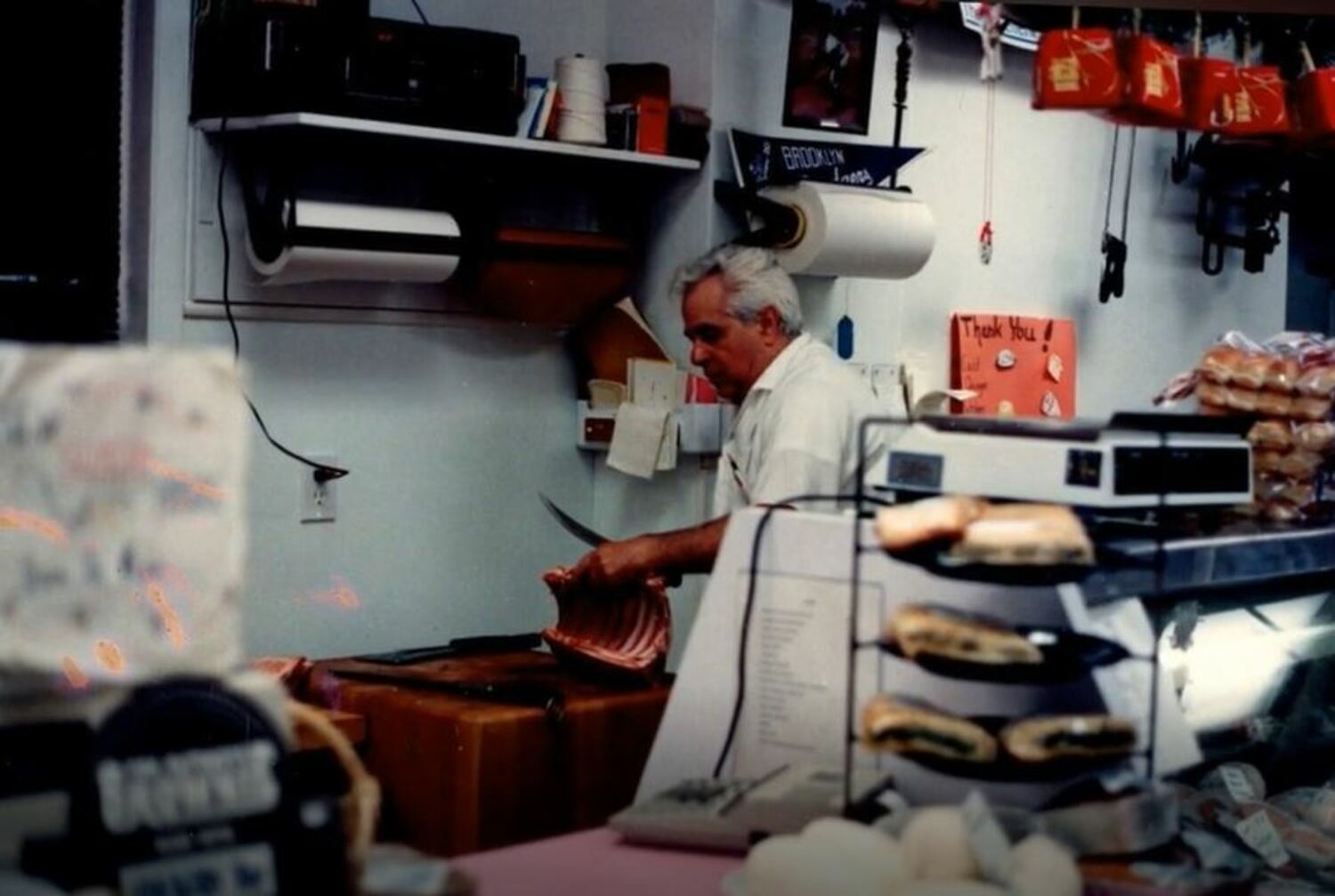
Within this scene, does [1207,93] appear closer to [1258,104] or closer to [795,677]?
[1258,104]

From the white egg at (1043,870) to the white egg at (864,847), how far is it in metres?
0.11

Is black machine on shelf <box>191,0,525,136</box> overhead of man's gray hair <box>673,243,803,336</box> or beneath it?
overhead

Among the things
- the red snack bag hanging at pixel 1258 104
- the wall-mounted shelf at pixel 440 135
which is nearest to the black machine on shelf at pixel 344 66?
the wall-mounted shelf at pixel 440 135

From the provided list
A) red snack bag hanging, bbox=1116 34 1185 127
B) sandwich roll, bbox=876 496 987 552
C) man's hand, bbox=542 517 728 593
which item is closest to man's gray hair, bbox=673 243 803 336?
man's hand, bbox=542 517 728 593

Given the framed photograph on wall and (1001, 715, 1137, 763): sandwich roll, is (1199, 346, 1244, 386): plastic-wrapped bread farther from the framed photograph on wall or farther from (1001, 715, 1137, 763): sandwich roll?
the framed photograph on wall

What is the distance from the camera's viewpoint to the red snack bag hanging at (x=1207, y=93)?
481cm

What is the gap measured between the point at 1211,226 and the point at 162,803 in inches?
206

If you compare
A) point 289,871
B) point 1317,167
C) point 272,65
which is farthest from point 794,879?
point 1317,167

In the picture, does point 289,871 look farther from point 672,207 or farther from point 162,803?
point 672,207

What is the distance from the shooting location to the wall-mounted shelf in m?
3.60

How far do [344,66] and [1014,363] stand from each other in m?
2.42

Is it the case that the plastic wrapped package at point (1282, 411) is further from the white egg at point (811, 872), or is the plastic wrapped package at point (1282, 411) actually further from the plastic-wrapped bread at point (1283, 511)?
the white egg at point (811, 872)

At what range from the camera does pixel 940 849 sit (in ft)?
5.75

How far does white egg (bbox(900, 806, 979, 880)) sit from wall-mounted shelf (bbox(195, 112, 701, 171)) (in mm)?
2231
